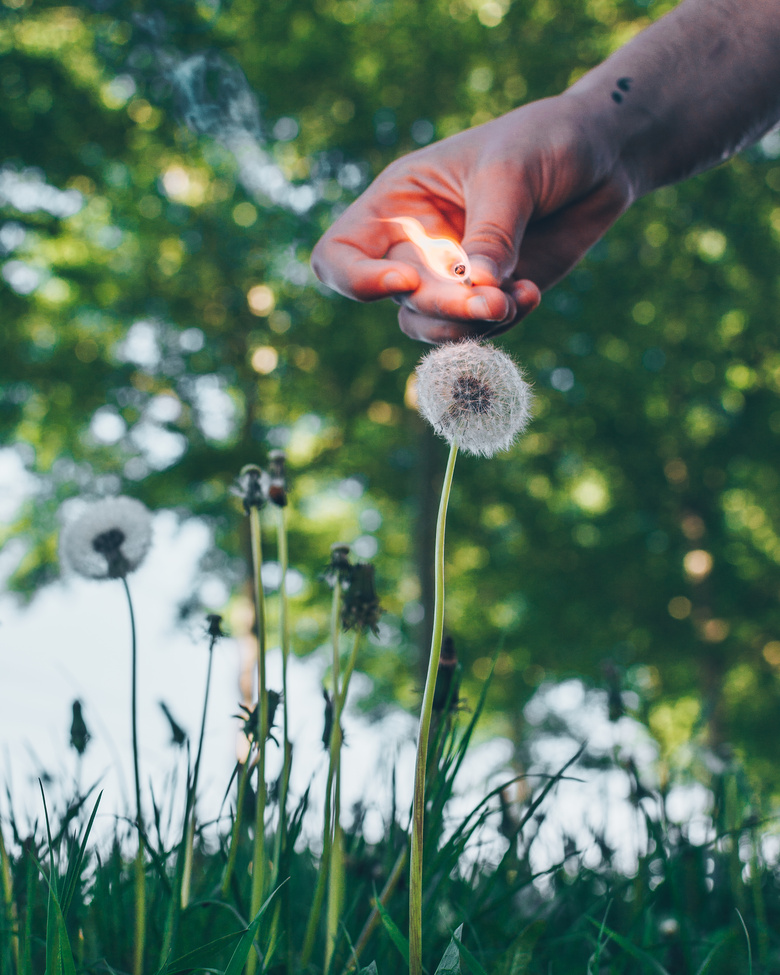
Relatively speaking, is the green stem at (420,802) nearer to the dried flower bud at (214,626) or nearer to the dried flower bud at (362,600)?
the dried flower bud at (362,600)

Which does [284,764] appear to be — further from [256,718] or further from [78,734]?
[78,734]

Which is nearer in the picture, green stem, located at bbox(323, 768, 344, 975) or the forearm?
green stem, located at bbox(323, 768, 344, 975)

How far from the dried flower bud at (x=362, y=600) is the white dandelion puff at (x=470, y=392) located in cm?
44

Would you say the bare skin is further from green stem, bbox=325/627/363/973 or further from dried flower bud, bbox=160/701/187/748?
dried flower bud, bbox=160/701/187/748

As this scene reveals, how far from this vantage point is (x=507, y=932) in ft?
4.78

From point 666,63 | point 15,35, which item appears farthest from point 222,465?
point 666,63

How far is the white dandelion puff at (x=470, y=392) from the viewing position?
0.95 meters

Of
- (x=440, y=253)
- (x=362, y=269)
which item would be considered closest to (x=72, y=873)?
(x=362, y=269)

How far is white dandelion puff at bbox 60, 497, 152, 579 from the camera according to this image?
1.38 meters

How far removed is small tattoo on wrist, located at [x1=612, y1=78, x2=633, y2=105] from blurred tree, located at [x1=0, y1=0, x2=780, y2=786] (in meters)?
6.24

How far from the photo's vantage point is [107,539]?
55.2 inches

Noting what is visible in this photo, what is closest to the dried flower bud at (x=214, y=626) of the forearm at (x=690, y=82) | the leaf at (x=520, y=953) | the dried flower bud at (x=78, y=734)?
the dried flower bud at (x=78, y=734)

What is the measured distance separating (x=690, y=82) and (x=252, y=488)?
57.6 inches

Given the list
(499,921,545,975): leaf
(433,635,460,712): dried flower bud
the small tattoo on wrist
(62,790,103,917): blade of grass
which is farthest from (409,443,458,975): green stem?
the small tattoo on wrist
